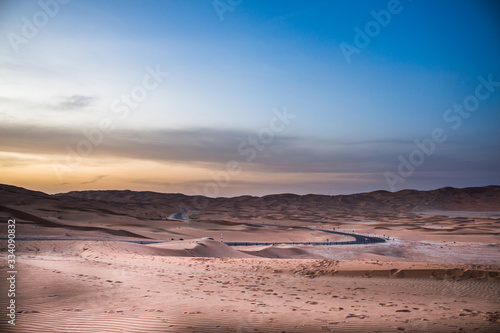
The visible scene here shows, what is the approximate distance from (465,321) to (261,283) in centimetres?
691

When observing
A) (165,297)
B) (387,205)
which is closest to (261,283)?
(165,297)

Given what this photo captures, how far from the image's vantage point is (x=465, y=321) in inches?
345

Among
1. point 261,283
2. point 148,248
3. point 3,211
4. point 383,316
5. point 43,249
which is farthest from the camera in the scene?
point 3,211

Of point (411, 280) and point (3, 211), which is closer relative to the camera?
point (411, 280)

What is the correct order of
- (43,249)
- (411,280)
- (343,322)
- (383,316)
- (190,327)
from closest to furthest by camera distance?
(190,327) < (343,322) < (383,316) < (411,280) < (43,249)

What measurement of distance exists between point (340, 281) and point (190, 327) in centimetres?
839

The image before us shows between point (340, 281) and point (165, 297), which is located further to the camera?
point (340, 281)

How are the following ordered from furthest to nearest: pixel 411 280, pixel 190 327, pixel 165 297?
pixel 411 280 → pixel 165 297 → pixel 190 327

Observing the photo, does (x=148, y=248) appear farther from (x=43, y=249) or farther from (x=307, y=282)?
(x=307, y=282)

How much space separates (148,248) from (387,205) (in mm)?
175622

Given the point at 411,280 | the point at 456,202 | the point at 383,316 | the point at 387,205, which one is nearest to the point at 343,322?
the point at 383,316

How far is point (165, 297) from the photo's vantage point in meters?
10.5

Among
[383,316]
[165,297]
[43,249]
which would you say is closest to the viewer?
[383,316]

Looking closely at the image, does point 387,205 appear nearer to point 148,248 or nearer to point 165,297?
point 148,248
